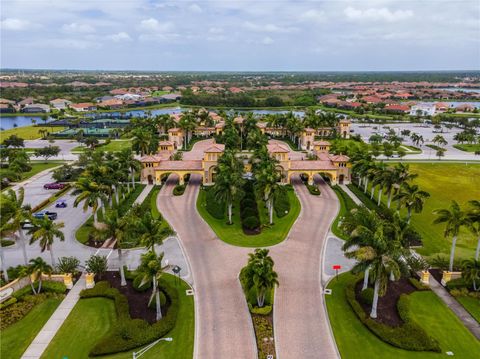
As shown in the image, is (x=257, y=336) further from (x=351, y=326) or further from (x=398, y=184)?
(x=398, y=184)

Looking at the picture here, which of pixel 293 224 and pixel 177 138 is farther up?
pixel 177 138

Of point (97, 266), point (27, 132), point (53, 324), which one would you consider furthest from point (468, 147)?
point (27, 132)

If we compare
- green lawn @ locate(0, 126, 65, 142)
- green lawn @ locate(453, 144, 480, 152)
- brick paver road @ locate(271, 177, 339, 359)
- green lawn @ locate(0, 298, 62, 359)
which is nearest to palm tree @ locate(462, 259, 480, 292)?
brick paver road @ locate(271, 177, 339, 359)

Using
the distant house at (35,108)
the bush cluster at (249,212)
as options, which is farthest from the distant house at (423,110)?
the distant house at (35,108)

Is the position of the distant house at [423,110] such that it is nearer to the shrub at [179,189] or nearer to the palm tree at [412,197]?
the shrub at [179,189]

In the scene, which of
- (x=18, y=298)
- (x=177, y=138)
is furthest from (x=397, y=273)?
(x=177, y=138)

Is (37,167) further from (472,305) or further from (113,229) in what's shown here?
(472,305)
